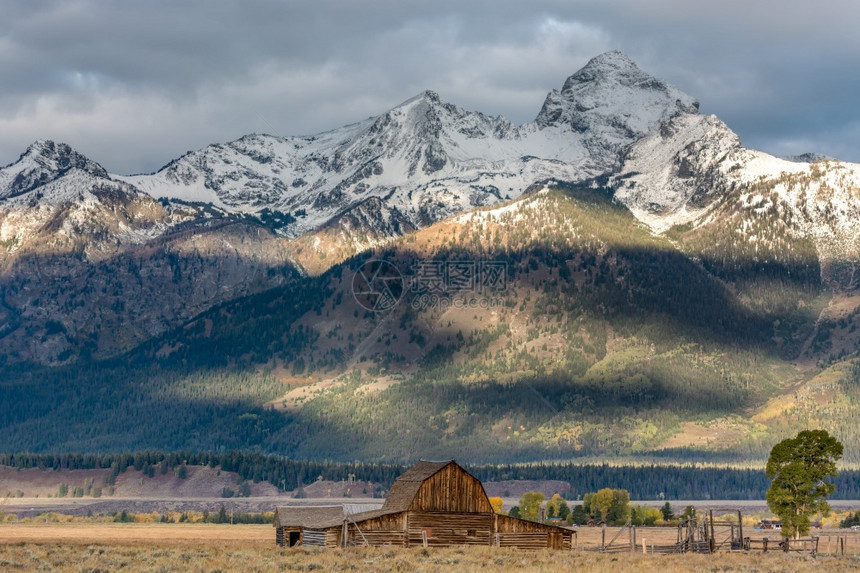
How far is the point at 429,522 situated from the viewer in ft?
407

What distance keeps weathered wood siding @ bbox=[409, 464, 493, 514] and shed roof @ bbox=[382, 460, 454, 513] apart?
43cm

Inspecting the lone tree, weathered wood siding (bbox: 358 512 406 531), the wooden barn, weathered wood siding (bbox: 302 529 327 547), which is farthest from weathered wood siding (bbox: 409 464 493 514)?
the lone tree

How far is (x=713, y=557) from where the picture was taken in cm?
11512

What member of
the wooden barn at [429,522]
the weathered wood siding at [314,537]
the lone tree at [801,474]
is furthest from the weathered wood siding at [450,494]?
the lone tree at [801,474]

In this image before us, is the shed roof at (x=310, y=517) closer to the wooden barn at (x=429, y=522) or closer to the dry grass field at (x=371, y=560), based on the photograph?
the wooden barn at (x=429, y=522)

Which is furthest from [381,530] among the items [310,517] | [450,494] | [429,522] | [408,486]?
[310,517]

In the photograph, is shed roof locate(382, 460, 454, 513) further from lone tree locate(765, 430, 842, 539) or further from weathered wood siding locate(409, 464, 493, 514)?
lone tree locate(765, 430, 842, 539)

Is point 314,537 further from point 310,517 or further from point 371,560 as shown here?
point 371,560

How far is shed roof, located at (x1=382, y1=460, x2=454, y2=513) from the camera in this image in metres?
124

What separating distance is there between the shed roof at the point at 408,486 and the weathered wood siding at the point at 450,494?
0.43 meters

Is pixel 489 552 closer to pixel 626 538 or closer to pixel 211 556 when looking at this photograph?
pixel 211 556

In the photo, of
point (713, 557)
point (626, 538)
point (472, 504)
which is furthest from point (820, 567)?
point (626, 538)

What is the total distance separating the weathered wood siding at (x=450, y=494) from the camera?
124 m

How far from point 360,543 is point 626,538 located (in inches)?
2636
